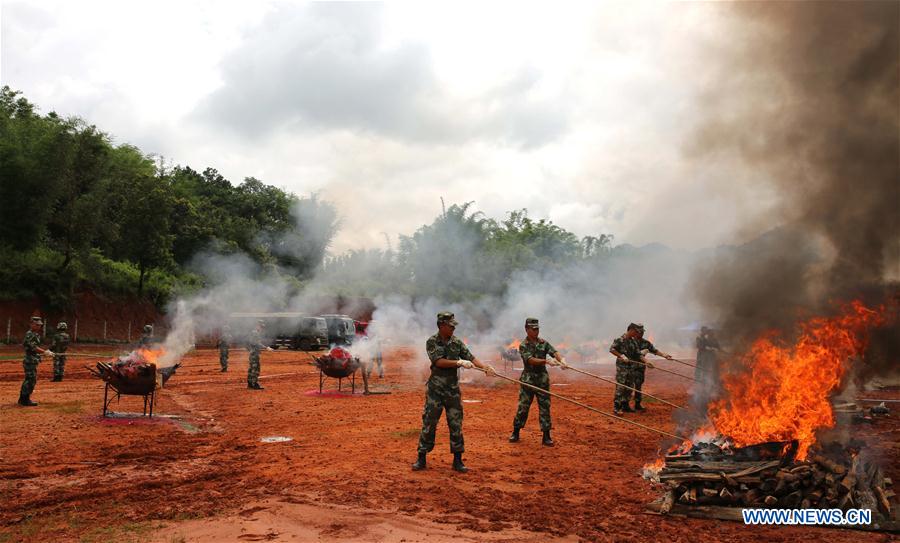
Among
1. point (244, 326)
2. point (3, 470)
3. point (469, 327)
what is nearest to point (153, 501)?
point (3, 470)

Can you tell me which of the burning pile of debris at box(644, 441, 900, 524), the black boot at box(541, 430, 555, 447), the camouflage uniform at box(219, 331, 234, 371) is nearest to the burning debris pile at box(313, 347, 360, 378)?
the black boot at box(541, 430, 555, 447)

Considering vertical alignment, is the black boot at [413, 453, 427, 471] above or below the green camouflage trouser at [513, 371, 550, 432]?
below

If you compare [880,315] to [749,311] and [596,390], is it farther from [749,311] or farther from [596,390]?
[596,390]

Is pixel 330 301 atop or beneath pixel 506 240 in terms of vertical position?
beneath

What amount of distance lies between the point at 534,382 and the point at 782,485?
4808mm

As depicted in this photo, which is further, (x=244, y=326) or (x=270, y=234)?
(x=270, y=234)

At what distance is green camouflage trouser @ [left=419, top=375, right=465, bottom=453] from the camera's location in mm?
9148

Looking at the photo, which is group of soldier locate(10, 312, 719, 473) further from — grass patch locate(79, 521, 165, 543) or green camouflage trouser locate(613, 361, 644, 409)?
grass patch locate(79, 521, 165, 543)

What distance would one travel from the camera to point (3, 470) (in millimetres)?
9047

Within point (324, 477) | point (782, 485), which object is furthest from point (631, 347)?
point (324, 477)

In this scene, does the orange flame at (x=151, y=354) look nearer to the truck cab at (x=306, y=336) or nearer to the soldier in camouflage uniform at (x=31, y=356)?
the soldier in camouflage uniform at (x=31, y=356)

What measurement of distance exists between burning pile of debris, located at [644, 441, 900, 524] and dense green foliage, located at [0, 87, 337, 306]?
37.0 metres

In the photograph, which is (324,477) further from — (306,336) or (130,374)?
(306,336)

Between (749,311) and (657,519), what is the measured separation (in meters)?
6.62
